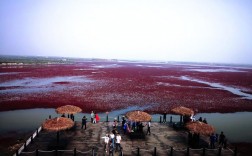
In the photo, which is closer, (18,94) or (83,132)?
(83,132)

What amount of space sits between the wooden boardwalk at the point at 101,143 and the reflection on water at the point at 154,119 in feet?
20.1

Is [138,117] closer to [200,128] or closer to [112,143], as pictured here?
[112,143]

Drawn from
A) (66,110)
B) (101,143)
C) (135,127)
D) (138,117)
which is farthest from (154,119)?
(66,110)

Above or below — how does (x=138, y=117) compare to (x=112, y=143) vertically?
above

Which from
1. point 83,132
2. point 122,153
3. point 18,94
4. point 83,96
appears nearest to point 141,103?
point 83,96

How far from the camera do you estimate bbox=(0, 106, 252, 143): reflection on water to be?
22.9 meters

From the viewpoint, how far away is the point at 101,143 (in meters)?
16.9

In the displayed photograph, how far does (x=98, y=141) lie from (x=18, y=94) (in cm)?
2891

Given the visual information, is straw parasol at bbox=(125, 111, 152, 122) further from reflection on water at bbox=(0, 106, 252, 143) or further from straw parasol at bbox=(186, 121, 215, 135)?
reflection on water at bbox=(0, 106, 252, 143)

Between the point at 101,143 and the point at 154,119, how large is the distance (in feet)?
39.7

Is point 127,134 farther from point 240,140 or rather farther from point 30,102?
point 30,102

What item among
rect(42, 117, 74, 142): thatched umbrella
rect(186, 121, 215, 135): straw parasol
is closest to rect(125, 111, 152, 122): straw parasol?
rect(186, 121, 215, 135): straw parasol

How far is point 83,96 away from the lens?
39719mm

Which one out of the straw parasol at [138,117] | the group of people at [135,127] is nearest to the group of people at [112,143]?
the straw parasol at [138,117]
